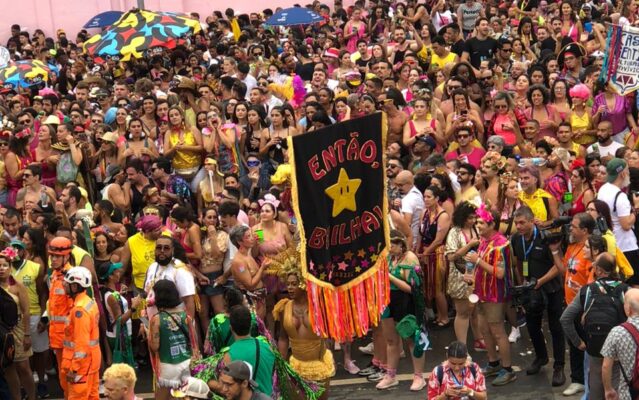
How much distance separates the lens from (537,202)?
12586mm

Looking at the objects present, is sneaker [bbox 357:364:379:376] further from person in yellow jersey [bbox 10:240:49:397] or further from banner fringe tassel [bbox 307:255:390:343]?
person in yellow jersey [bbox 10:240:49:397]

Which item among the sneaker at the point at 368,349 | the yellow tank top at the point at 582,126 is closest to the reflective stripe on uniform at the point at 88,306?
the sneaker at the point at 368,349

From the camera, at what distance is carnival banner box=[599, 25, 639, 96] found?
14.6 meters

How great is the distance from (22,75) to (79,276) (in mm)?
9771

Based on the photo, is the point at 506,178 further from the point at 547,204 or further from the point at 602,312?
the point at 602,312

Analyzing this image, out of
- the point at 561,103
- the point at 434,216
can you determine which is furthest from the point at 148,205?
the point at 561,103

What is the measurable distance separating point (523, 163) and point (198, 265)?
3401 millimetres

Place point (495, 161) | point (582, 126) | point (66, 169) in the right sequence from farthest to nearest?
point (66, 169) → point (582, 126) → point (495, 161)

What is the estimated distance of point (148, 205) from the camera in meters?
13.9

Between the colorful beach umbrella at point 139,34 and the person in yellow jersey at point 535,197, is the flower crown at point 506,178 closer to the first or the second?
the person in yellow jersey at point 535,197

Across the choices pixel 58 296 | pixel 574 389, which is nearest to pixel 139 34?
pixel 58 296

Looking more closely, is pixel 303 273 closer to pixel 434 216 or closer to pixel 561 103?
pixel 434 216

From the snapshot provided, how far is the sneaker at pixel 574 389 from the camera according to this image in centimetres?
1123

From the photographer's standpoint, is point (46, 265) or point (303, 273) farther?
point (46, 265)
